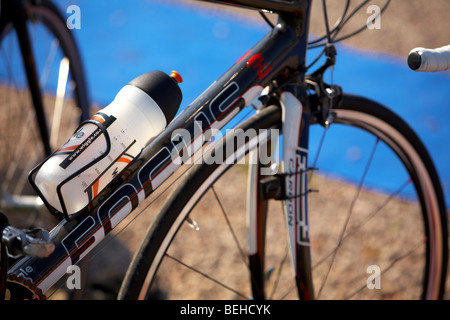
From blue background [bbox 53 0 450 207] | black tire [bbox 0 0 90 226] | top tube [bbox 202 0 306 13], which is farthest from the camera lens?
blue background [bbox 53 0 450 207]

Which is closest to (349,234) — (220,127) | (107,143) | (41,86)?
(220,127)

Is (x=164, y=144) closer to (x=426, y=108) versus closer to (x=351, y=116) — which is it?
(x=351, y=116)

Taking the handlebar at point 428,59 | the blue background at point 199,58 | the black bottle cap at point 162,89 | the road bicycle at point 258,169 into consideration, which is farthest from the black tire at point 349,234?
the blue background at point 199,58

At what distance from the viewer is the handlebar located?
1.04 meters

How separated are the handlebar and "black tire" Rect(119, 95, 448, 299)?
1.23 ft

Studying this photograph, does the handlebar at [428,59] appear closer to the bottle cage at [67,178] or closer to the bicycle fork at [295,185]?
the bicycle fork at [295,185]

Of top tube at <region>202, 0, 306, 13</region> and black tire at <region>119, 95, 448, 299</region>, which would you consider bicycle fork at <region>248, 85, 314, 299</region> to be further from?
top tube at <region>202, 0, 306, 13</region>

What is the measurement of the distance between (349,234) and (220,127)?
70 centimetres

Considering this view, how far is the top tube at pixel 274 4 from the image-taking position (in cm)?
118

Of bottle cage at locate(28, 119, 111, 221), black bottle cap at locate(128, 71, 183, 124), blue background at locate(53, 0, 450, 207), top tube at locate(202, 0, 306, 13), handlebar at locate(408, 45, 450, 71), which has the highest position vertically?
blue background at locate(53, 0, 450, 207)

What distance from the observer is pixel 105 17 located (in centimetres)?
475

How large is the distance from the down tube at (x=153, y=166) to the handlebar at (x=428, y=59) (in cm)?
33

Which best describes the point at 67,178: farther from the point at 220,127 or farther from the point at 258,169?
the point at 258,169

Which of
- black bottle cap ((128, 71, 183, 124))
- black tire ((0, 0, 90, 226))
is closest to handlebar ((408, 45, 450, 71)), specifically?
black bottle cap ((128, 71, 183, 124))
